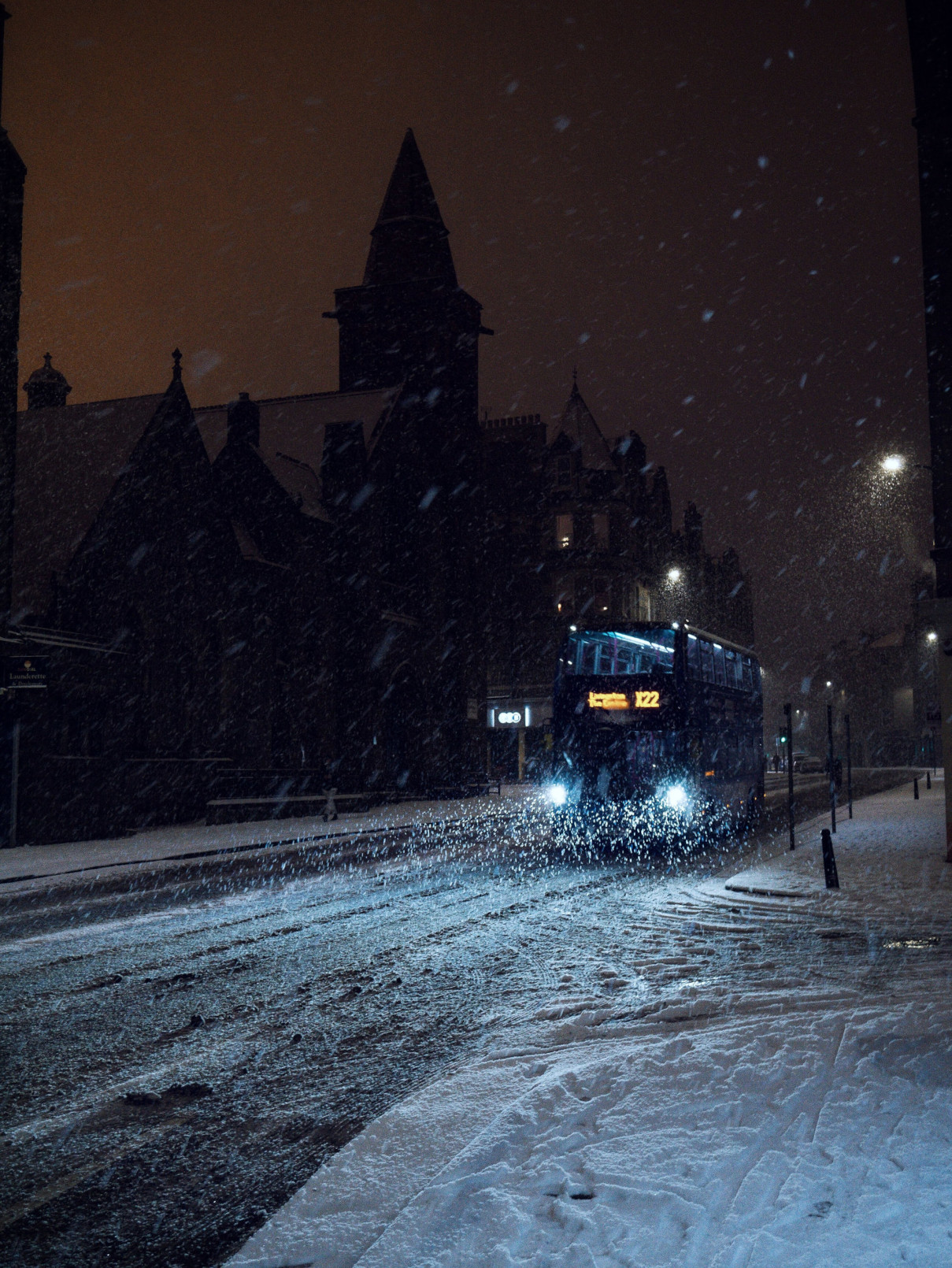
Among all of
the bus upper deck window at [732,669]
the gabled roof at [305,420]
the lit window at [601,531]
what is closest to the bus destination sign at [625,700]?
the bus upper deck window at [732,669]

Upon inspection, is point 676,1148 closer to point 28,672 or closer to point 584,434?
point 28,672

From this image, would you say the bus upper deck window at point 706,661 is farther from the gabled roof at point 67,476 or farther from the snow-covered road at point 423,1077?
the gabled roof at point 67,476

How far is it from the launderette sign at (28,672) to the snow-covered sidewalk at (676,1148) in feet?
58.4

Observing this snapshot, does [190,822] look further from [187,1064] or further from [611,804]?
[187,1064]

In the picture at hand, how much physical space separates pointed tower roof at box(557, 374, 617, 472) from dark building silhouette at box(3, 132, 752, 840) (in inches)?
17.9

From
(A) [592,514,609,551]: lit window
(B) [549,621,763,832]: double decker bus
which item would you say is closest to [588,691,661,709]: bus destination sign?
(B) [549,621,763,832]: double decker bus

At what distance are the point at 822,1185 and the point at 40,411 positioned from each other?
3621 centimetres

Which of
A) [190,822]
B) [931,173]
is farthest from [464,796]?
[931,173]

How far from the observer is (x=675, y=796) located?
2064 cm

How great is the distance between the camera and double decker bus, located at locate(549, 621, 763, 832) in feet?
67.8

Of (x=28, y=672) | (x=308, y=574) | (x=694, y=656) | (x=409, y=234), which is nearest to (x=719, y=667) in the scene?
(x=694, y=656)

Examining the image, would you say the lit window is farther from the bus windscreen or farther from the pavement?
the bus windscreen

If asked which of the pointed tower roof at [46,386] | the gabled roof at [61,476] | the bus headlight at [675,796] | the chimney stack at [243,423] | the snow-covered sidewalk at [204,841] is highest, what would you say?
the pointed tower roof at [46,386]

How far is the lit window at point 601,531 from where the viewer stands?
65062 mm
